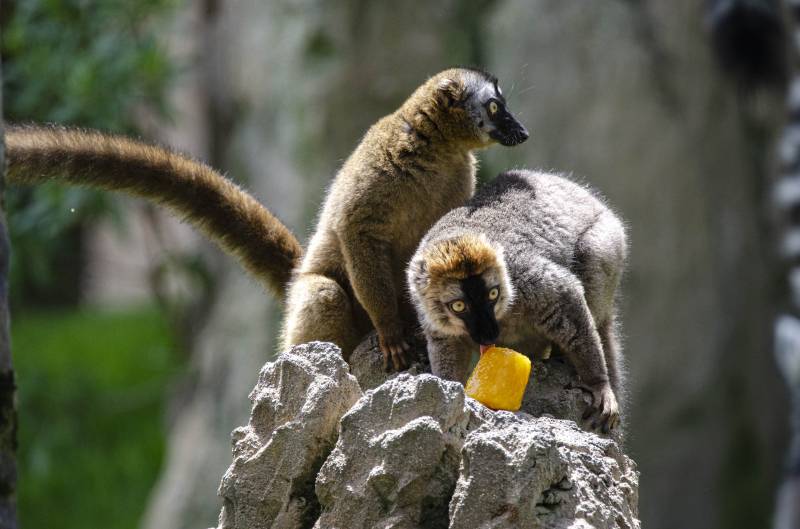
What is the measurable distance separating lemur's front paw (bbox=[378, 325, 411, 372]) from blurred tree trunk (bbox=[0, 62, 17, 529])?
231cm

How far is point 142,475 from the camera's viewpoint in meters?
12.9

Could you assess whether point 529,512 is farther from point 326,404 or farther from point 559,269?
point 559,269

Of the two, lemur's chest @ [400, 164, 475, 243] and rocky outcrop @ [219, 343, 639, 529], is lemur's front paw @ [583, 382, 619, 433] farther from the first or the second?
lemur's chest @ [400, 164, 475, 243]

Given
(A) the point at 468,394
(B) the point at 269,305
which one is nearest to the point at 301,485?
(A) the point at 468,394

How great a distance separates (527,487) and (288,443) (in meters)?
0.85

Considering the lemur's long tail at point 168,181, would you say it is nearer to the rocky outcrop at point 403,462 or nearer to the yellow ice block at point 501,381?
the rocky outcrop at point 403,462

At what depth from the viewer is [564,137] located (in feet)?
31.7

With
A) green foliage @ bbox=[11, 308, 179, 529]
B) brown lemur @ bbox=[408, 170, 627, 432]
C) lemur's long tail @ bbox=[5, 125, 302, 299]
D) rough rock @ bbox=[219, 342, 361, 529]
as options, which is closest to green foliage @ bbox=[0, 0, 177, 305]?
green foliage @ bbox=[11, 308, 179, 529]

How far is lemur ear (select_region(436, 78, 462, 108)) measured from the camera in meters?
5.21

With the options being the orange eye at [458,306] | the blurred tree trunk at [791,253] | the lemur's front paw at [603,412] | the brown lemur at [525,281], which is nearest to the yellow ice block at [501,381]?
the brown lemur at [525,281]

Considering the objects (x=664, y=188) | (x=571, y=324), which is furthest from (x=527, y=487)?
(x=664, y=188)

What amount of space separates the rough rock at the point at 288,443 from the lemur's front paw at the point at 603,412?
0.99 meters

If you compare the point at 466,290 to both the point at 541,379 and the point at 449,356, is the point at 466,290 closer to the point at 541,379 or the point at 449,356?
the point at 449,356

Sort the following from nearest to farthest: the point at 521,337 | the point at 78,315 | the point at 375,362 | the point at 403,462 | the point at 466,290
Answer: the point at 403,462 < the point at 466,290 < the point at 521,337 < the point at 375,362 < the point at 78,315
